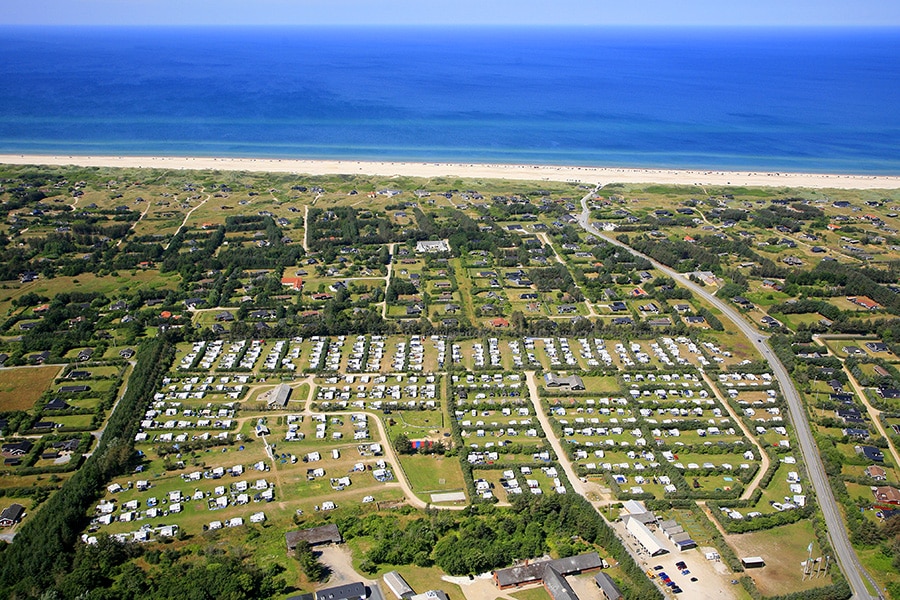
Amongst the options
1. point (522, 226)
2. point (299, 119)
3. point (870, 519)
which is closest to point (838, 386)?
point (870, 519)

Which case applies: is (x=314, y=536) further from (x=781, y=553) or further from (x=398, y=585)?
(x=781, y=553)

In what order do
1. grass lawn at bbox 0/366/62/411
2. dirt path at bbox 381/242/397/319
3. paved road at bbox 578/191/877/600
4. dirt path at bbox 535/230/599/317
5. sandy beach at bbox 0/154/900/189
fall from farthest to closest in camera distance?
sandy beach at bbox 0/154/900/189, dirt path at bbox 535/230/599/317, dirt path at bbox 381/242/397/319, grass lawn at bbox 0/366/62/411, paved road at bbox 578/191/877/600

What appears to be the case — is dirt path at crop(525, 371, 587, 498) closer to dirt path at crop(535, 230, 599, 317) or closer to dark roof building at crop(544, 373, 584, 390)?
dark roof building at crop(544, 373, 584, 390)

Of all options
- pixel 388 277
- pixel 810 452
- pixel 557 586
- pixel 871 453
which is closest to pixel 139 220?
pixel 388 277

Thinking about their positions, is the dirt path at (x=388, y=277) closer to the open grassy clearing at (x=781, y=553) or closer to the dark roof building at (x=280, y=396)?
the dark roof building at (x=280, y=396)

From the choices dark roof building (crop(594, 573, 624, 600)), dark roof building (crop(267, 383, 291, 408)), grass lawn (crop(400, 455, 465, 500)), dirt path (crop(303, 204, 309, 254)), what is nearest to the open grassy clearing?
dark roof building (crop(594, 573, 624, 600))

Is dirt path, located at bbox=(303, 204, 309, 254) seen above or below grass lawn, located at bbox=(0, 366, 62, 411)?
above

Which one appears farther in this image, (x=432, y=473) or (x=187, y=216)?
(x=187, y=216)
